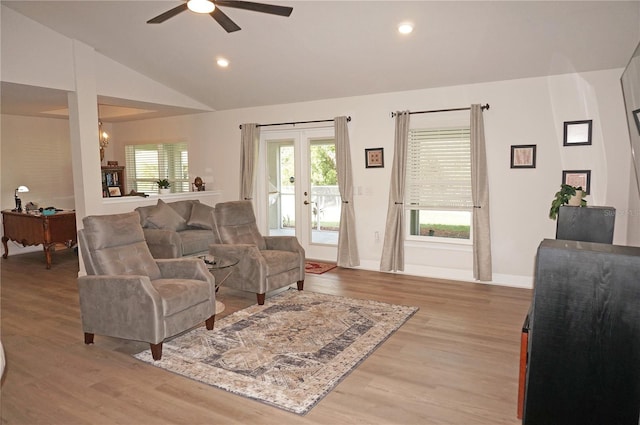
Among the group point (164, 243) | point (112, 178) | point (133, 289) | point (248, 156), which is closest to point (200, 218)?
point (164, 243)

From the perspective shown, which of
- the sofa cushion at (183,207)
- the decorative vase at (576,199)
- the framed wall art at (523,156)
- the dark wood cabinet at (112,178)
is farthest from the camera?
the dark wood cabinet at (112,178)

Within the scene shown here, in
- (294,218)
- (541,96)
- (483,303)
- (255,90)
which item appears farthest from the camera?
(294,218)

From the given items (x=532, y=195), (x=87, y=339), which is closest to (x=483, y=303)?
(x=532, y=195)

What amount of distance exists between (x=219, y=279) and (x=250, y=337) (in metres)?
1.36

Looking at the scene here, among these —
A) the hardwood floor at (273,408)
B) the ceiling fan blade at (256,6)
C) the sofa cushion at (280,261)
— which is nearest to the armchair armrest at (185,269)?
the hardwood floor at (273,408)

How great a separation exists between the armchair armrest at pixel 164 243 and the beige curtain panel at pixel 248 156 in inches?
67.4

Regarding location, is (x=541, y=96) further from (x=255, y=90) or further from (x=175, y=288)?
(x=175, y=288)

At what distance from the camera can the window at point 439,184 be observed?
18.1 ft

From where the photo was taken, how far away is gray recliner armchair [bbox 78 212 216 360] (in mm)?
3254

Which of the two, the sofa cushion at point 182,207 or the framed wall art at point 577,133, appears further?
the sofa cushion at point 182,207

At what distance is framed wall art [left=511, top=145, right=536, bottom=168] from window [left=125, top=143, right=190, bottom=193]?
18.7ft

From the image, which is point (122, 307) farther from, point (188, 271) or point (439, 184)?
point (439, 184)

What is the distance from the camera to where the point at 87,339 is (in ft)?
11.8

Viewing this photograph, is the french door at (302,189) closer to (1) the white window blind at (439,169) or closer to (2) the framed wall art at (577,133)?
(1) the white window blind at (439,169)
